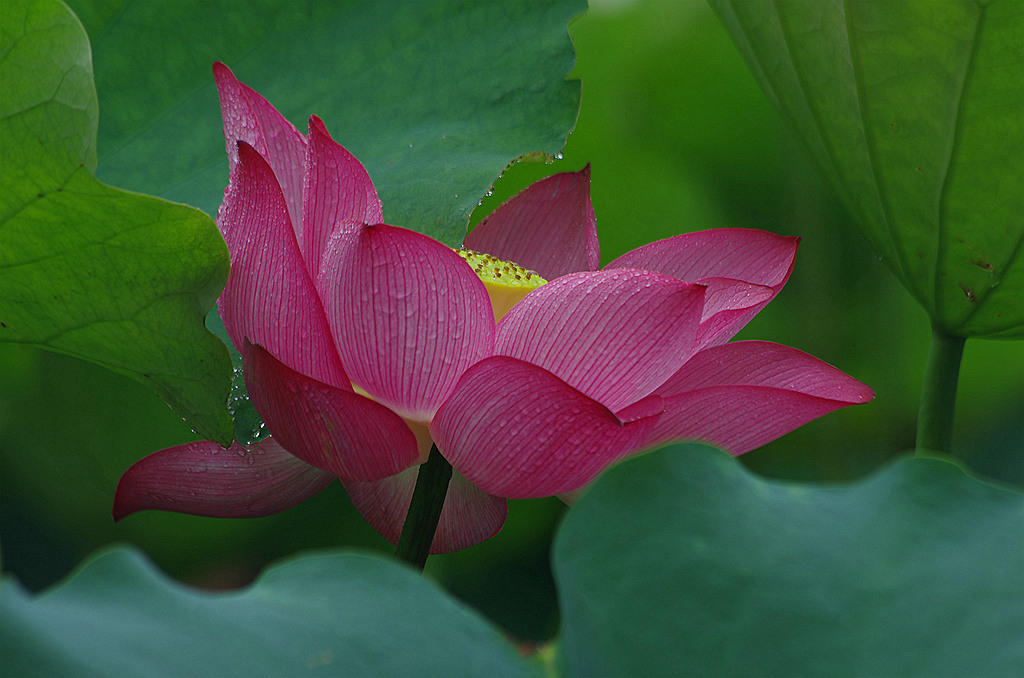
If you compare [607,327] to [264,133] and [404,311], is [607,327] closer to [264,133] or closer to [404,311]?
[404,311]

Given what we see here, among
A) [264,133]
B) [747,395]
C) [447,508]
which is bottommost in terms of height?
[447,508]

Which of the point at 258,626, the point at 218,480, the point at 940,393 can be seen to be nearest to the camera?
the point at 258,626

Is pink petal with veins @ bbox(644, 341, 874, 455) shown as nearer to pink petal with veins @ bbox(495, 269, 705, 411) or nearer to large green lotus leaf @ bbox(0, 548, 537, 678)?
pink petal with veins @ bbox(495, 269, 705, 411)

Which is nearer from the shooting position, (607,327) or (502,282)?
(607,327)

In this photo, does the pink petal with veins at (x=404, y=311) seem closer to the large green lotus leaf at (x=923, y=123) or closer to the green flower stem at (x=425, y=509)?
the green flower stem at (x=425, y=509)

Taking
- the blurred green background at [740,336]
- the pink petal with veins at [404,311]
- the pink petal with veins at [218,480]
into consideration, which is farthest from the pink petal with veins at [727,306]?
the blurred green background at [740,336]

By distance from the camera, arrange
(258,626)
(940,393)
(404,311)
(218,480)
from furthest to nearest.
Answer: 1. (940,393)
2. (218,480)
3. (404,311)
4. (258,626)

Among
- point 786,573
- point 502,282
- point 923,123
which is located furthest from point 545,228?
point 786,573

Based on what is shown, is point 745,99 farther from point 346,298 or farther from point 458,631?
point 458,631

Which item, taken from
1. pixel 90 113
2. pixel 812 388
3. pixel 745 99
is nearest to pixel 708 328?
pixel 812 388
